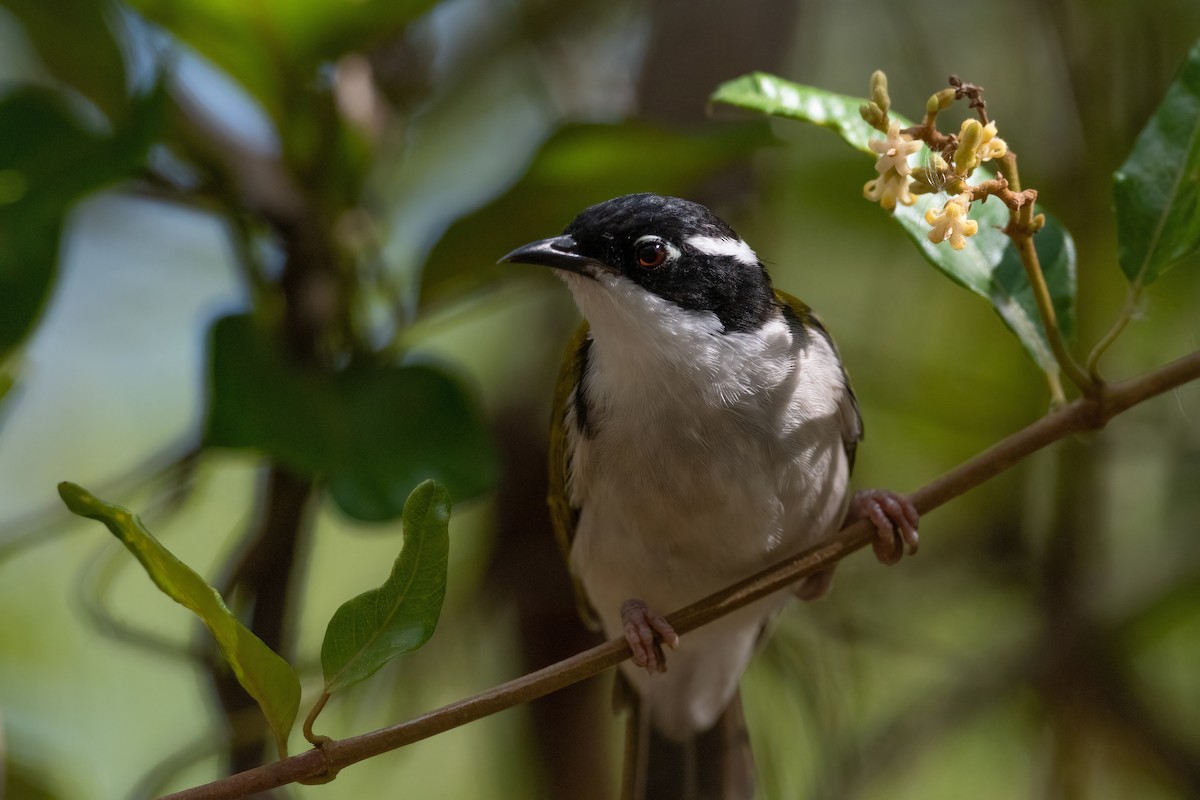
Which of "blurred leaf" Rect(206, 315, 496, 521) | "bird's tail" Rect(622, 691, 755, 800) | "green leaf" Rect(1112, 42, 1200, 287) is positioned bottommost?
"bird's tail" Rect(622, 691, 755, 800)

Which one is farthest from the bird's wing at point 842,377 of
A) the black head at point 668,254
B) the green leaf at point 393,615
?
the green leaf at point 393,615

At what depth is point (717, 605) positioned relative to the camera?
219 centimetres

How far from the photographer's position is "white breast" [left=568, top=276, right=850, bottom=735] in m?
2.87

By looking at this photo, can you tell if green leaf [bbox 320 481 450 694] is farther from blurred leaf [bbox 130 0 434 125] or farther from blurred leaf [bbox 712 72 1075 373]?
blurred leaf [bbox 130 0 434 125]

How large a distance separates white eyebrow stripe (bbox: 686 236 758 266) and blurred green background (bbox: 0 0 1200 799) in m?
0.22

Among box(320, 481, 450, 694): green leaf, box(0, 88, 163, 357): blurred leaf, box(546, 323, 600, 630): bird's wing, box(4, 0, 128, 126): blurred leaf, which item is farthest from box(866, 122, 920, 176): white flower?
box(4, 0, 128, 126): blurred leaf

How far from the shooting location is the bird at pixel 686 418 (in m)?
2.86

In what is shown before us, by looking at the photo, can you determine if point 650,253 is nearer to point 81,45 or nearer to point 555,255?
point 555,255

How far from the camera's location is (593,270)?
282 centimetres

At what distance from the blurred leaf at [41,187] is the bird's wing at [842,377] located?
156cm

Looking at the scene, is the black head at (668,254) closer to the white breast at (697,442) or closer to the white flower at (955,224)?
the white breast at (697,442)

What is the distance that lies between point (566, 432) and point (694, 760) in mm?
1304

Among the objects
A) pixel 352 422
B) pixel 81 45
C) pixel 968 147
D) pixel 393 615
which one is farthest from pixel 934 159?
pixel 81 45

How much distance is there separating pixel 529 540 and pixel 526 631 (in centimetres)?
30
